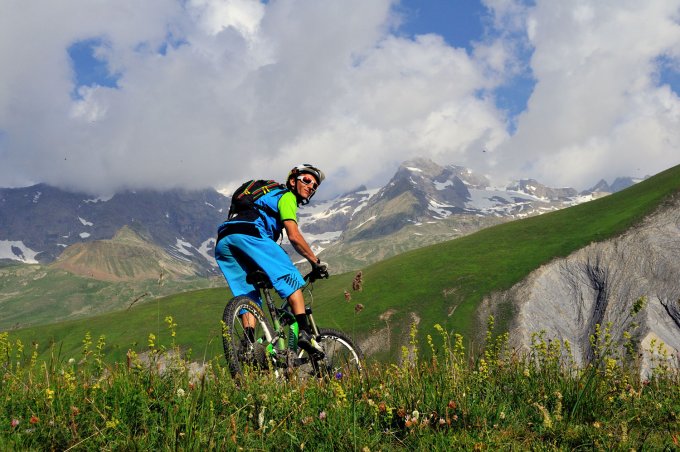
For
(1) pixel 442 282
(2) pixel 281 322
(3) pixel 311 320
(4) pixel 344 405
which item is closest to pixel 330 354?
(3) pixel 311 320

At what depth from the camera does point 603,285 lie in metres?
91.8

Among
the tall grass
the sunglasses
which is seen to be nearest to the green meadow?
the tall grass

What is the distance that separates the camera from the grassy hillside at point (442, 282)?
100 meters

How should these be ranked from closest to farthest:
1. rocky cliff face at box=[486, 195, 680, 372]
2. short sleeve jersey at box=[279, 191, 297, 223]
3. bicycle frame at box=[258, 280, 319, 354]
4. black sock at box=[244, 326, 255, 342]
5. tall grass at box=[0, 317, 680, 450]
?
tall grass at box=[0, 317, 680, 450] < black sock at box=[244, 326, 255, 342] < bicycle frame at box=[258, 280, 319, 354] < short sleeve jersey at box=[279, 191, 297, 223] < rocky cliff face at box=[486, 195, 680, 372]

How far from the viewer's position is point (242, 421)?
464 centimetres

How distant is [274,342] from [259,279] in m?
1.19

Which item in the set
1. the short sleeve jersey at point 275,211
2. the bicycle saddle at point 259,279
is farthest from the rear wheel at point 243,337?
the short sleeve jersey at point 275,211

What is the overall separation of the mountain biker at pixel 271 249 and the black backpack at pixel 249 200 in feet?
0.09

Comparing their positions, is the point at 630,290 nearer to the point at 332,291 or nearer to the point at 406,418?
the point at 332,291

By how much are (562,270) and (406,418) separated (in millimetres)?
105718

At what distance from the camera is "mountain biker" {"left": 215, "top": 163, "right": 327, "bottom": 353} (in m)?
8.59

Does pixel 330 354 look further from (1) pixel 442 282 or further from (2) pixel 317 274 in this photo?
(1) pixel 442 282

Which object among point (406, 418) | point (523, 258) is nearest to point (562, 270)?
point (523, 258)

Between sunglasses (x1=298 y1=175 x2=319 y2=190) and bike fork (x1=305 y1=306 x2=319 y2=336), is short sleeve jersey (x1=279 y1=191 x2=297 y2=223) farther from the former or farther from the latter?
bike fork (x1=305 y1=306 x2=319 y2=336)
